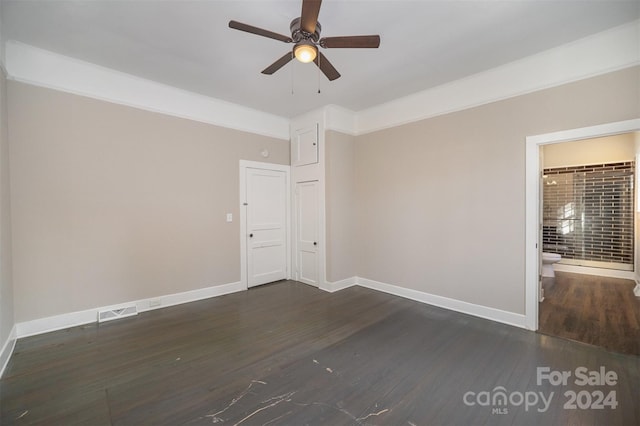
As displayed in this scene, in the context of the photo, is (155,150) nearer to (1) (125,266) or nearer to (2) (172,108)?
(2) (172,108)

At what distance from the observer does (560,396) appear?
6.62 ft

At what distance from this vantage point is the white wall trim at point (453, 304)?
320 cm

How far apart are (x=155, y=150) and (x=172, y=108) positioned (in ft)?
2.18

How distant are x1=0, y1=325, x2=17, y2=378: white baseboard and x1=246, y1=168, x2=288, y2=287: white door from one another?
8.82ft

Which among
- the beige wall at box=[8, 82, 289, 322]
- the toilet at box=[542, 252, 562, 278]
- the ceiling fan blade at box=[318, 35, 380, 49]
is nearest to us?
the ceiling fan blade at box=[318, 35, 380, 49]

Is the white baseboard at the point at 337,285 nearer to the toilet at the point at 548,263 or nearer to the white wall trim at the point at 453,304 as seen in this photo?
the white wall trim at the point at 453,304

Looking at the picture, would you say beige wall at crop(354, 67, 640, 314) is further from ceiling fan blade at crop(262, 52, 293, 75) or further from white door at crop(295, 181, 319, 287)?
ceiling fan blade at crop(262, 52, 293, 75)

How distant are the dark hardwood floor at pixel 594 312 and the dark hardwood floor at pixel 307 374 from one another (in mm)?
264

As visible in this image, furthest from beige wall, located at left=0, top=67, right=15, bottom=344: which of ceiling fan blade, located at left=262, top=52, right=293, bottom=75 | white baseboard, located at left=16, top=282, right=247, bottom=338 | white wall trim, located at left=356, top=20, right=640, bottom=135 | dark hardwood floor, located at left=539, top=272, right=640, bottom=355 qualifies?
dark hardwood floor, located at left=539, top=272, right=640, bottom=355

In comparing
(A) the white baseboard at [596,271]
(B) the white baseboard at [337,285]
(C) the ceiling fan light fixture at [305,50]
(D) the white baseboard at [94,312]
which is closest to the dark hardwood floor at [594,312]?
(A) the white baseboard at [596,271]

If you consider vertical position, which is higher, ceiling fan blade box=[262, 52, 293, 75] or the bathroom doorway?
ceiling fan blade box=[262, 52, 293, 75]

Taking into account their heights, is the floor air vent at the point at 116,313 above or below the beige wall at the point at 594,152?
below

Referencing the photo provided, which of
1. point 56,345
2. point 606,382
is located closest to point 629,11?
point 606,382

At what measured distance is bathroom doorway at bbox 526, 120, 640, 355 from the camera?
303cm
